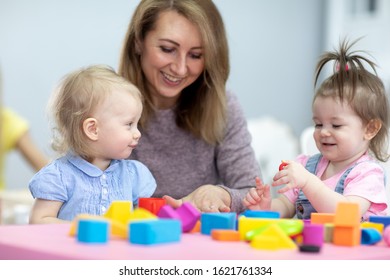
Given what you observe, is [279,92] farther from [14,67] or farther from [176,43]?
[176,43]

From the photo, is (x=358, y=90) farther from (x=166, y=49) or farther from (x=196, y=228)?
(x=196, y=228)

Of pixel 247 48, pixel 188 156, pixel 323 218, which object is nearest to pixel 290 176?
pixel 323 218

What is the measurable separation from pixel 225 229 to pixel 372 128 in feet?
1.99

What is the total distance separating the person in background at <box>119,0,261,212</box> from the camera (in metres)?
1.61

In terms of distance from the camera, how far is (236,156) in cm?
173

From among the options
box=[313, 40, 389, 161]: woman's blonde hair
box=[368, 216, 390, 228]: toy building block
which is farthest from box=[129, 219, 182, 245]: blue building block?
box=[313, 40, 389, 161]: woman's blonde hair

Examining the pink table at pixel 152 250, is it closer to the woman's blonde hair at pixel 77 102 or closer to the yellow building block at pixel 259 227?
the yellow building block at pixel 259 227

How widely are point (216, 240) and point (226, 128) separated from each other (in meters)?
0.94

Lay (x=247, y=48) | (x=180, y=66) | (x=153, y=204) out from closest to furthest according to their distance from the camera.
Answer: (x=153, y=204), (x=180, y=66), (x=247, y=48)

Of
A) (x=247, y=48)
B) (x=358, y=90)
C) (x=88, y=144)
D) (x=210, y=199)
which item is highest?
(x=247, y=48)

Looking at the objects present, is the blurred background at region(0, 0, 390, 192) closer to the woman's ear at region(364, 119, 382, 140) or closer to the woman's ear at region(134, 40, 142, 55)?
the woman's ear at region(134, 40, 142, 55)

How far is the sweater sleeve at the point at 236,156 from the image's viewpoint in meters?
1.73

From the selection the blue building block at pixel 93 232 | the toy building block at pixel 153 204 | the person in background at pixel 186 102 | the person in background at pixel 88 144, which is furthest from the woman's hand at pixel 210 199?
the blue building block at pixel 93 232

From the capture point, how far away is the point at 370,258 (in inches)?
29.0
